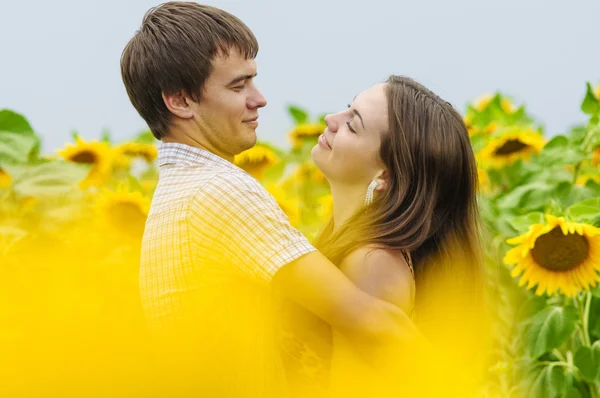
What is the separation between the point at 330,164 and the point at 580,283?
0.96 m

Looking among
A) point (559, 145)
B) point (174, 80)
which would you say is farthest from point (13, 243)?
point (559, 145)

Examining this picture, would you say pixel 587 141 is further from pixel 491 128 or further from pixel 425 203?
pixel 425 203

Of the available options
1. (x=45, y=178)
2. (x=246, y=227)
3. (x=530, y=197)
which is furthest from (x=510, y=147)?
(x=246, y=227)

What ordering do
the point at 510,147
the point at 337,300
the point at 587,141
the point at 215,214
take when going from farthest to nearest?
the point at 510,147 → the point at 587,141 → the point at 215,214 → the point at 337,300

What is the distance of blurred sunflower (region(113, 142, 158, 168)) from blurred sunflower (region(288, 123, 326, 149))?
1.72ft

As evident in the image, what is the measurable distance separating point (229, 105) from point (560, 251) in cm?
106

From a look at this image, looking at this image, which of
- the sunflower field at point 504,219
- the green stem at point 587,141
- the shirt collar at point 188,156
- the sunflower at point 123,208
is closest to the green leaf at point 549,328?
the sunflower field at point 504,219

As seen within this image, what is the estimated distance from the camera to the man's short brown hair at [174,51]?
4.59 ft

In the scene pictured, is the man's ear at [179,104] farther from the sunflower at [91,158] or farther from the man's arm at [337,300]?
the sunflower at [91,158]

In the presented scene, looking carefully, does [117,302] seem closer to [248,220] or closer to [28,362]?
[28,362]

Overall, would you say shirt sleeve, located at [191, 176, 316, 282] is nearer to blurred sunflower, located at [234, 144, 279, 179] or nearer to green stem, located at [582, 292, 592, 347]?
green stem, located at [582, 292, 592, 347]

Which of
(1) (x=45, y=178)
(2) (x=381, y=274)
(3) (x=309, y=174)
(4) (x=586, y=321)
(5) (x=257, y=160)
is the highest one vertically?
(3) (x=309, y=174)

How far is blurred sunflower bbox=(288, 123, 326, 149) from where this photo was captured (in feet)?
10.3

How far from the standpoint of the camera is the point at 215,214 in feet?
4.17
